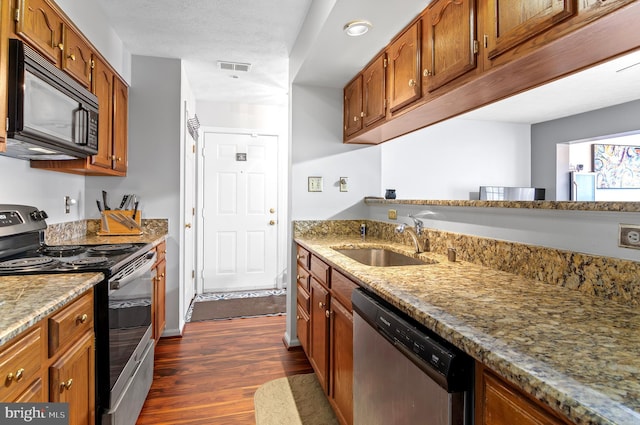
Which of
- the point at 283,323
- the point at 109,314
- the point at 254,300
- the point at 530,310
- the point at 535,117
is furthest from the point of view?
the point at 535,117

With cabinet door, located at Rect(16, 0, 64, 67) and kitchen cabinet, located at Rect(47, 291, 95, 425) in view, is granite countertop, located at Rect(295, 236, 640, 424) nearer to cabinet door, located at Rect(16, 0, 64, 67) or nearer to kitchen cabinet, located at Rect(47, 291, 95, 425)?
kitchen cabinet, located at Rect(47, 291, 95, 425)

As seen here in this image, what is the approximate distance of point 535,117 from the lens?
4820mm

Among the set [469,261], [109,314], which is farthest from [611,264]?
[109,314]

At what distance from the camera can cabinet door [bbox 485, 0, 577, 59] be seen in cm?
98

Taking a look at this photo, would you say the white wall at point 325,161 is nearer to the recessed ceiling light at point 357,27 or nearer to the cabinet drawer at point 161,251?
the recessed ceiling light at point 357,27

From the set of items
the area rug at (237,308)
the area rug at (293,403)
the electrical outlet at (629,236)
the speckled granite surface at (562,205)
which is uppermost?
the speckled granite surface at (562,205)

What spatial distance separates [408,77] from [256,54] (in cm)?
164

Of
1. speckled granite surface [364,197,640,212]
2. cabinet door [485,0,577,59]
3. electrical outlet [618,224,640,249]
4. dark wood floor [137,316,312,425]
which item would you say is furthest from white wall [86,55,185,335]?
electrical outlet [618,224,640,249]

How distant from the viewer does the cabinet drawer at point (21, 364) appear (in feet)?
2.85

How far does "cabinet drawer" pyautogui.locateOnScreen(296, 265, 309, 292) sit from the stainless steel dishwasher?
0.97m

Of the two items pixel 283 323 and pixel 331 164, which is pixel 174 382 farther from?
pixel 331 164

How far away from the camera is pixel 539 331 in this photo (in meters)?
0.77

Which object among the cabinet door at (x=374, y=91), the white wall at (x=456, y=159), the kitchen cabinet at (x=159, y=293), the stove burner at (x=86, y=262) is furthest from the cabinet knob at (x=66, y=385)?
the white wall at (x=456, y=159)

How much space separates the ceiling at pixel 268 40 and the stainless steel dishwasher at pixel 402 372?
1.44 meters
